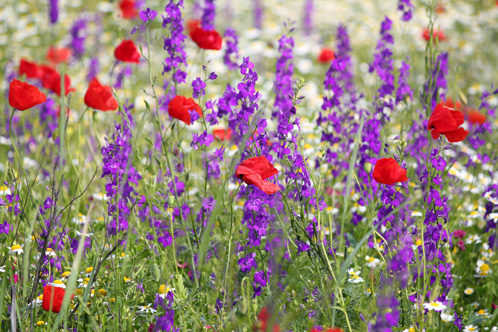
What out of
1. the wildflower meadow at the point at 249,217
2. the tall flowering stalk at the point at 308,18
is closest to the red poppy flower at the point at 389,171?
the wildflower meadow at the point at 249,217

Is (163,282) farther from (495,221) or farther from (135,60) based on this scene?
(495,221)

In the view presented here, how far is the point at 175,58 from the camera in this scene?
84.9 inches

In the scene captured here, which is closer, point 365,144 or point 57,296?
point 57,296

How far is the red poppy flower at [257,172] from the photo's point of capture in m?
1.47

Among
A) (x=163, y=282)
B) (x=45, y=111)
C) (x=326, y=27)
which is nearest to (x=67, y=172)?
(x=45, y=111)

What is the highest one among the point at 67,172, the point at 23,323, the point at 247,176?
the point at 247,176

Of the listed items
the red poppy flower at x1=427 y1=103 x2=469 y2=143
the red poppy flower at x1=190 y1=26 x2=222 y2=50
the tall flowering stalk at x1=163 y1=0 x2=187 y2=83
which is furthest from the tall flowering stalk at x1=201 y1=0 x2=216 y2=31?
the red poppy flower at x1=427 y1=103 x2=469 y2=143

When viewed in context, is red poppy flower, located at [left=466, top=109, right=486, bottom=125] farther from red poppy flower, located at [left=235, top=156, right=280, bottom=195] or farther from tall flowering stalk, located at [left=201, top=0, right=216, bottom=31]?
red poppy flower, located at [left=235, top=156, right=280, bottom=195]

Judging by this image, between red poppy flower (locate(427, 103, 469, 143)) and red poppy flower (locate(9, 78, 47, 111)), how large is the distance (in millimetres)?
1256

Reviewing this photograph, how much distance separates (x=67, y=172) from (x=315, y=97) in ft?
6.84

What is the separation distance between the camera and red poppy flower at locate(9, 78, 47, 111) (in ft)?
5.94

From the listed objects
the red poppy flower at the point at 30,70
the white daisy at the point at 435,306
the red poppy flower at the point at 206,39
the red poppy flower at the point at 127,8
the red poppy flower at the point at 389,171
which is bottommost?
the white daisy at the point at 435,306

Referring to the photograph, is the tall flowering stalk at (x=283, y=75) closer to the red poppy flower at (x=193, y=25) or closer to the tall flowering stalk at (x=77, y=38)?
the red poppy flower at (x=193, y=25)

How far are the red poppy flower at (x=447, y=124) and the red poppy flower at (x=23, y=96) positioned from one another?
1.26 meters
